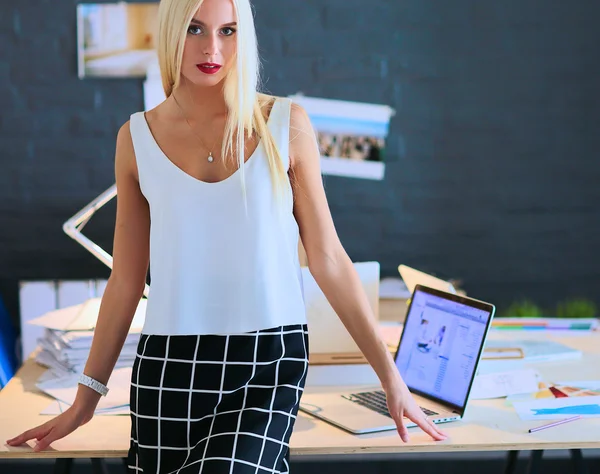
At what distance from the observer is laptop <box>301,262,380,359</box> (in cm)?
225

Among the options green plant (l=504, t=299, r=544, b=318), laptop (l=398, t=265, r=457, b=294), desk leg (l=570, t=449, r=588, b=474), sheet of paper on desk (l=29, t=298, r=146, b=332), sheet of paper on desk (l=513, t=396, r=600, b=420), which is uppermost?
laptop (l=398, t=265, r=457, b=294)

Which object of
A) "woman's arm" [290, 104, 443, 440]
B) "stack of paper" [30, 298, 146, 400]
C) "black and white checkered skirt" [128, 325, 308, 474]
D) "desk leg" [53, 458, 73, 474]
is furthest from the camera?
"stack of paper" [30, 298, 146, 400]

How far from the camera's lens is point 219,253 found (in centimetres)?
166

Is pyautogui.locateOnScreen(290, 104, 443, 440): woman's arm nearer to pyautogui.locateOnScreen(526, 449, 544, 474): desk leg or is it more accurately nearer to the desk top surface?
the desk top surface

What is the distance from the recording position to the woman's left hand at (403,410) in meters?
1.73

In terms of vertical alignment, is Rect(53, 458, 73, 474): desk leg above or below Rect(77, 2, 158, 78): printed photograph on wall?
below

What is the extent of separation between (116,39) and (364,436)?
202 cm

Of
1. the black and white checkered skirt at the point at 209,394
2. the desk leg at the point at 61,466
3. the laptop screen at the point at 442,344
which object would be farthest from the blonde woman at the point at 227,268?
the laptop screen at the point at 442,344

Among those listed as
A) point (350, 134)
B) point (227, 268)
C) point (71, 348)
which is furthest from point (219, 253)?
point (350, 134)

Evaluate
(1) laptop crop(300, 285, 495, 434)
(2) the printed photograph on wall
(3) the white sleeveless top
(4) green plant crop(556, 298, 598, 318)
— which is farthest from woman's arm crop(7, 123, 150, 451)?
(4) green plant crop(556, 298, 598, 318)

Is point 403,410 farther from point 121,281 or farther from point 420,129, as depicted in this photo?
point 420,129

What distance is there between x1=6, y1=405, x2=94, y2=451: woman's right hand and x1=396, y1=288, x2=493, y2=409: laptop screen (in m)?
0.79

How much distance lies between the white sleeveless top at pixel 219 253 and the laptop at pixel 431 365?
1.20ft

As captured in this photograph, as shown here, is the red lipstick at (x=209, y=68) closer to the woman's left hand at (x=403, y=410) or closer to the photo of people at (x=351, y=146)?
the woman's left hand at (x=403, y=410)
